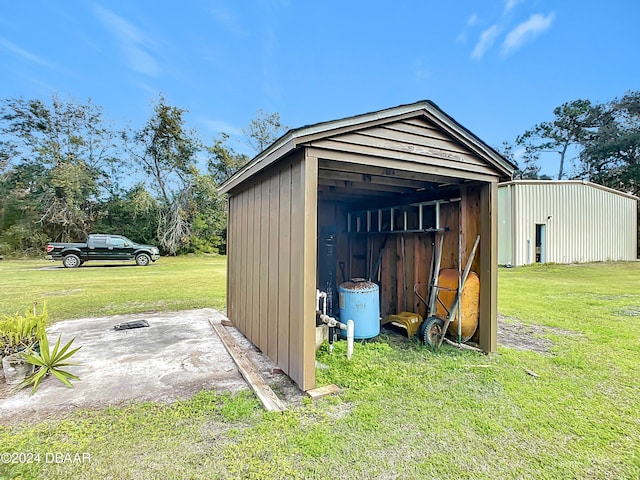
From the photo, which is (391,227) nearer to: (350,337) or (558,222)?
(350,337)

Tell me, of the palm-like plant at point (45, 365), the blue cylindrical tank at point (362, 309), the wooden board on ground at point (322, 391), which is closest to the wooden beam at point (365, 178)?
the blue cylindrical tank at point (362, 309)

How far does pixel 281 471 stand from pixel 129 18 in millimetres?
13745

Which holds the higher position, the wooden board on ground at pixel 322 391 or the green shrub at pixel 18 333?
the green shrub at pixel 18 333

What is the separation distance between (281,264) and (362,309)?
1.24 meters

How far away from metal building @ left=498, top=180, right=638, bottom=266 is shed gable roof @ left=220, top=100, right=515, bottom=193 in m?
10.0

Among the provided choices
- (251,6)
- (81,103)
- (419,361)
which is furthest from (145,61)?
(419,361)

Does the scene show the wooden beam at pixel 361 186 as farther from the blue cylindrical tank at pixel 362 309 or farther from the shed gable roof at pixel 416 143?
the blue cylindrical tank at pixel 362 309

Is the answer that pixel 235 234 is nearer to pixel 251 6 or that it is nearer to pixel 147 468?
pixel 147 468

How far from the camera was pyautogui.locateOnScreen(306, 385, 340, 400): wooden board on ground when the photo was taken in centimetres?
255

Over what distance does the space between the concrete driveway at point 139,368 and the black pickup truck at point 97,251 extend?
387 inches

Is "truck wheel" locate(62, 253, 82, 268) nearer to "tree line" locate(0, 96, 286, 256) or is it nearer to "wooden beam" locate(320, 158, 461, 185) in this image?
"tree line" locate(0, 96, 286, 256)

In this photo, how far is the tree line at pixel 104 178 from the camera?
18.1 m

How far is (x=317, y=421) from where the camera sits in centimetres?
221

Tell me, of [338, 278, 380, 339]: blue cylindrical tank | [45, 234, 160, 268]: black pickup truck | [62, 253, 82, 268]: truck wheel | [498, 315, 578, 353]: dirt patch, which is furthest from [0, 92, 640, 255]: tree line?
[498, 315, 578, 353]: dirt patch
